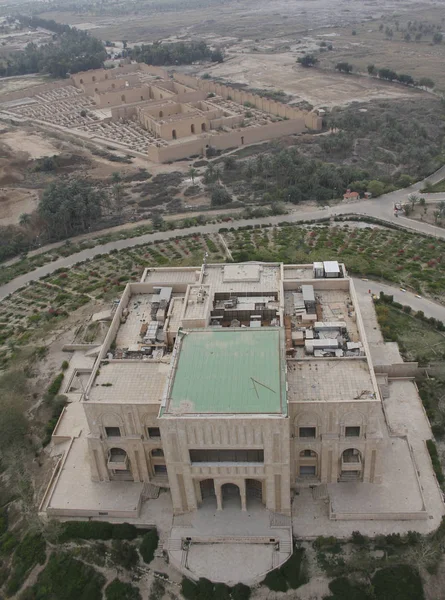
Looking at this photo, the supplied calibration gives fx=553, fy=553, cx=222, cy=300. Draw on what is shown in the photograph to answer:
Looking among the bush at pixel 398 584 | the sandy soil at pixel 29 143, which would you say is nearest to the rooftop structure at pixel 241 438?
the bush at pixel 398 584

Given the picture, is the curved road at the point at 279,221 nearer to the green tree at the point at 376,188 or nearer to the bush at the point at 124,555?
the green tree at the point at 376,188

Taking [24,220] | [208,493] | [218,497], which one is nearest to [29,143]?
[24,220]

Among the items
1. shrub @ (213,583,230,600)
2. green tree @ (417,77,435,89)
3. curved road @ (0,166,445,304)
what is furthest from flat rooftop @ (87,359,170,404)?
green tree @ (417,77,435,89)

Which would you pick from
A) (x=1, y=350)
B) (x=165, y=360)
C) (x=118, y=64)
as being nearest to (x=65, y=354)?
(x=1, y=350)

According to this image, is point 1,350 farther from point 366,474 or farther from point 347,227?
point 347,227

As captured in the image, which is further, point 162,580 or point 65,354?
point 65,354

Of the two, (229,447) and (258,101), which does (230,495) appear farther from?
(258,101)

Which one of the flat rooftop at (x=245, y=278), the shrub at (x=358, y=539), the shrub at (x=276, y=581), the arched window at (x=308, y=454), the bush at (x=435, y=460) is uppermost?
the flat rooftop at (x=245, y=278)
